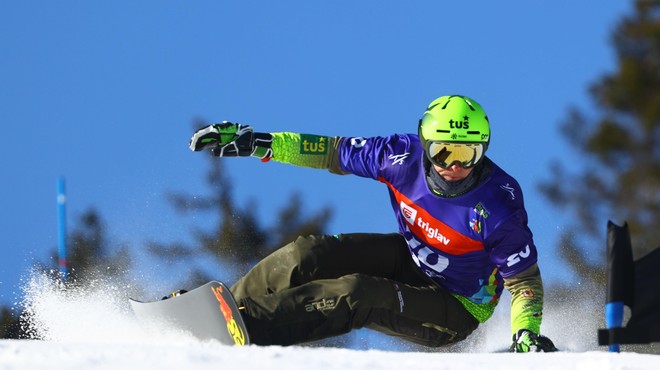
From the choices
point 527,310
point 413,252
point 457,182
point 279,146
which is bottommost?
point 527,310

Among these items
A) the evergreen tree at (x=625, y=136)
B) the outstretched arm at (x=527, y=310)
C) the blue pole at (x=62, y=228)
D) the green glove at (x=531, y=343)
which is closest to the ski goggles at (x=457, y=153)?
the outstretched arm at (x=527, y=310)

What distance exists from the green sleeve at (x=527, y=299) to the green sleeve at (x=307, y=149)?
4.02ft

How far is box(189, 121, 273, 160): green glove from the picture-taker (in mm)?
5848

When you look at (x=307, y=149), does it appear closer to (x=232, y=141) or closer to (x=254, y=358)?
(x=232, y=141)

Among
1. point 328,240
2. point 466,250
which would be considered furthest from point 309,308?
point 466,250

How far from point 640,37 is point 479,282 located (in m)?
25.4

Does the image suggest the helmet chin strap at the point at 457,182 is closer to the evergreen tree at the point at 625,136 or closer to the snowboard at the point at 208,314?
the snowboard at the point at 208,314

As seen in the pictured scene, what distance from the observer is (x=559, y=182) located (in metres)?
26.9

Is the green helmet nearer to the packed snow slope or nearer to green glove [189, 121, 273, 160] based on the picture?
green glove [189, 121, 273, 160]

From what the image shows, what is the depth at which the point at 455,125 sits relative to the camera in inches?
217

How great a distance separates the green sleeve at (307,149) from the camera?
598 centimetres

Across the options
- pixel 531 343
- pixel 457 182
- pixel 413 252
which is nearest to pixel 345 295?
pixel 413 252

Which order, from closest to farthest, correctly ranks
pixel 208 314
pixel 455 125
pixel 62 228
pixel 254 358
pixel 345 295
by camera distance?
pixel 254 358 < pixel 208 314 < pixel 345 295 < pixel 455 125 < pixel 62 228

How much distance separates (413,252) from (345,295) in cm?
69
